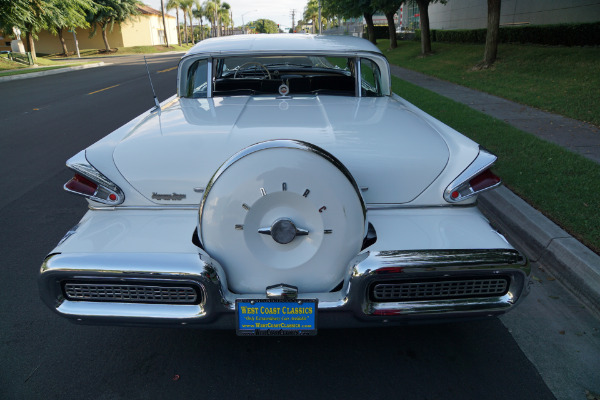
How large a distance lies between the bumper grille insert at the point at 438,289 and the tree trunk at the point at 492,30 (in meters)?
14.7

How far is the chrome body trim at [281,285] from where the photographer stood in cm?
202

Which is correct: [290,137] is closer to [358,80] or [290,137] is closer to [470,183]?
[470,183]

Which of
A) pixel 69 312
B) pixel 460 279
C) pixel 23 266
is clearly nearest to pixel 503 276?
pixel 460 279

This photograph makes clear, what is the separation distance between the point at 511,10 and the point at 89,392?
27928 mm

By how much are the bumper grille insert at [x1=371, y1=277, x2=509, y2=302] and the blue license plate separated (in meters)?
0.31

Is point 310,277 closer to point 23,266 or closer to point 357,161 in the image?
point 357,161

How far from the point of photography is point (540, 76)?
1242cm

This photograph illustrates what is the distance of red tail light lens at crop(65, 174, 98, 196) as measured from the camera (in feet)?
7.98

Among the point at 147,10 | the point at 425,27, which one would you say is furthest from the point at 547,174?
the point at 147,10

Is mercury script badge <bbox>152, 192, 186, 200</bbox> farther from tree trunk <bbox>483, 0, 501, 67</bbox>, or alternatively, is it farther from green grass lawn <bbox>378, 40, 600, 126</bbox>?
tree trunk <bbox>483, 0, 501, 67</bbox>

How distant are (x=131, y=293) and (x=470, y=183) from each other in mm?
1767

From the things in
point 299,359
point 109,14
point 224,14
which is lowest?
point 299,359

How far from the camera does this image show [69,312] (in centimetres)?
209

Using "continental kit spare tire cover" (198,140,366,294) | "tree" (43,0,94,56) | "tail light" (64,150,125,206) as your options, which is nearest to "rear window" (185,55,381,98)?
"tail light" (64,150,125,206)
